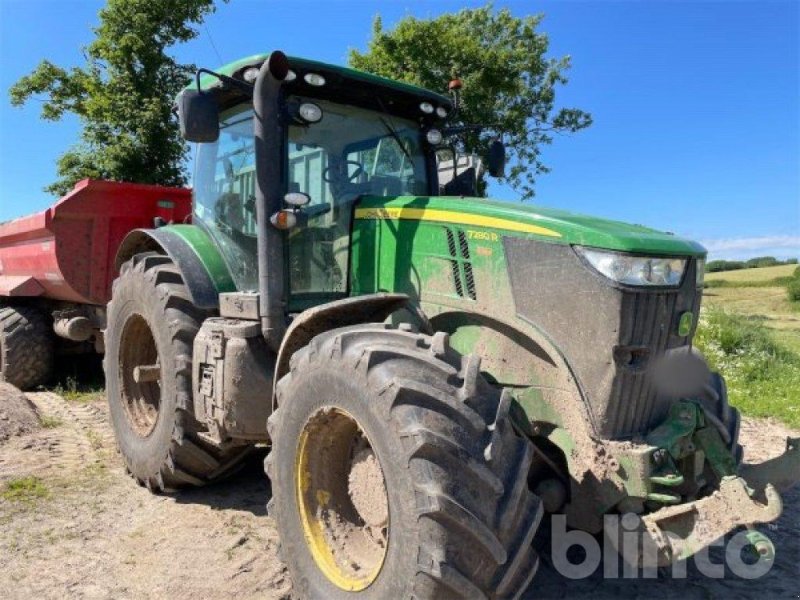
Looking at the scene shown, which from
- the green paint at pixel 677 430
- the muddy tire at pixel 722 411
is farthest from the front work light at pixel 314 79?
the muddy tire at pixel 722 411

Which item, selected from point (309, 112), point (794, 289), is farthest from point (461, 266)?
point (794, 289)

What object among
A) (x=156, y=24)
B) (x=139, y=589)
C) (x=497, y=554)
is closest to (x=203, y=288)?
(x=139, y=589)

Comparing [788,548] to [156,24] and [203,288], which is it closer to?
[203,288]

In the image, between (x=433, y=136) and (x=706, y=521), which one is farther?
(x=433, y=136)

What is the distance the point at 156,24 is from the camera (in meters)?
13.0

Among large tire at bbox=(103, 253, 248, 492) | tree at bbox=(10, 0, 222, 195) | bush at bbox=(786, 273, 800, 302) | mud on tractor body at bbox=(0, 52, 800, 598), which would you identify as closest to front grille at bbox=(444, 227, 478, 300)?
mud on tractor body at bbox=(0, 52, 800, 598)

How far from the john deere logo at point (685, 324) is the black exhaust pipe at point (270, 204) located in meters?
2.03

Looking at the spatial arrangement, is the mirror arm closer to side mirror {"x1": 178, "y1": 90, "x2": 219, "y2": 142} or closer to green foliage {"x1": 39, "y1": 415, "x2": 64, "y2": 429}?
side mirror {"x1": 178, "y1": 90, "x2": 219, "y2": 142}

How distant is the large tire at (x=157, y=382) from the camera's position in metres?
3.97

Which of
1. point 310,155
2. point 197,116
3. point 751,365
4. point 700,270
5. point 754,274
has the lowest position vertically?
point 754,274

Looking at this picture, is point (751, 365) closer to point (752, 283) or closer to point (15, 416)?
point (15, 416)

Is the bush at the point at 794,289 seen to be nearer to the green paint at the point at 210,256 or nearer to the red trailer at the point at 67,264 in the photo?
the red trailer at the point at 67,264

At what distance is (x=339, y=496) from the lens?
299 cm

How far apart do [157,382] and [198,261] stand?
1.21 meters
